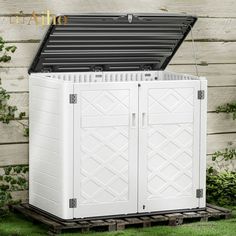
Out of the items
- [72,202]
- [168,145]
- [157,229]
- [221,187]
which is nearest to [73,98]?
[72,202]

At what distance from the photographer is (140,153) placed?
700 cm

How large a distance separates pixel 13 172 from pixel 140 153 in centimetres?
108

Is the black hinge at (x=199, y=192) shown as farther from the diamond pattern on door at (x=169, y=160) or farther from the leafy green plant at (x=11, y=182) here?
the leafy green plant at (x=11, y=182)

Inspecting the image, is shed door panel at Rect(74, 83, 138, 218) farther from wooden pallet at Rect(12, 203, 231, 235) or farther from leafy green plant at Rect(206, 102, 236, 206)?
leafy green plant at Rect(206, 102, 236, 206)

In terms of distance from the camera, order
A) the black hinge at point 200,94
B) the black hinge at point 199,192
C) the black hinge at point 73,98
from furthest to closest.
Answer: the black hinge at point 199,192
the black hinge at point 200,94
the black hinge at point 73,98

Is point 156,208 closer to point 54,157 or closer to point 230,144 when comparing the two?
point 54,157

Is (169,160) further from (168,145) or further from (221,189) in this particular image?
(221,189)

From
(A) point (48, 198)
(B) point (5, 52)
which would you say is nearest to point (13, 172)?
(A) point (48, 198)

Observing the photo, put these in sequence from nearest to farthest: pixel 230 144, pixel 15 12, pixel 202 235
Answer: pixel 202 235, pixel 15 12, pixel 230 144

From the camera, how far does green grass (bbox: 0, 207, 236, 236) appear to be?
22.3ft

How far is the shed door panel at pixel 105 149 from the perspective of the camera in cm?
679

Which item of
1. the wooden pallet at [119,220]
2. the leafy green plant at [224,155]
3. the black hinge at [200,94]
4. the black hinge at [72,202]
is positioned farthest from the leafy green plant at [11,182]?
the leafy green plant at [224,155]

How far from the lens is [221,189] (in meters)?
7.91

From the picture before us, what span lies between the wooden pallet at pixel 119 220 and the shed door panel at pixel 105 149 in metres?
0.09
